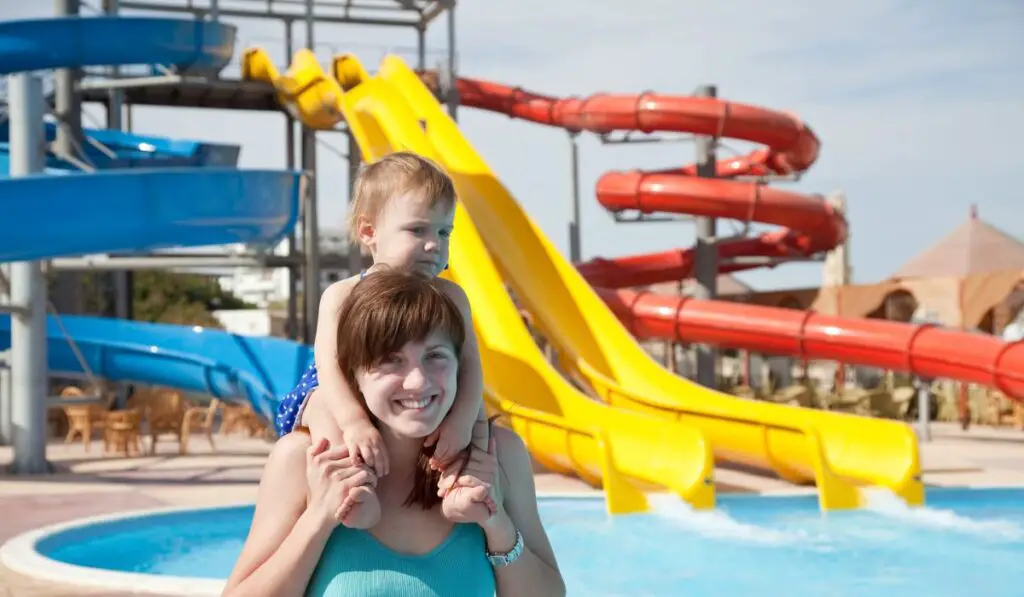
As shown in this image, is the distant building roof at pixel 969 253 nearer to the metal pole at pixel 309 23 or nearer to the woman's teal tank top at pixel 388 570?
the metal pole at pixel 309 23

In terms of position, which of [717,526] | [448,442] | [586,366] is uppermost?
[448,442]

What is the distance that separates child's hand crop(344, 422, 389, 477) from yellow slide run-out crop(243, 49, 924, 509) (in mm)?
6874

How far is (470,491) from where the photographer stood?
1311mm

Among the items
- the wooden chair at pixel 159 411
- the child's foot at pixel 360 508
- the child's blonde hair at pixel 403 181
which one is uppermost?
the child's blonde hair at pixel 403 181

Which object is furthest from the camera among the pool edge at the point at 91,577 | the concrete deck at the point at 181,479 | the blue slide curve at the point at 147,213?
the blue slide curve at the point at 147,213

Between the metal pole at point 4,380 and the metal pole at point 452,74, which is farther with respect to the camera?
the metal pole at point 452,74

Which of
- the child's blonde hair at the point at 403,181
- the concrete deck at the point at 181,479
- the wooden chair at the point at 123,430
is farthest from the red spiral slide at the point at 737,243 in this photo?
the child's blonde hair at the point at 403,181

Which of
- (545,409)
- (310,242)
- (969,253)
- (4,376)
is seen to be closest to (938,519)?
(545,409)

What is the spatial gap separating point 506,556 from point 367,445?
8.5 inches

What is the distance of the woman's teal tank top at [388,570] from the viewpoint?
1312mm

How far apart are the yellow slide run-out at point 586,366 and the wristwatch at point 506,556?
676 centimetres

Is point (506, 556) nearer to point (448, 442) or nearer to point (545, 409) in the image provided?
point (448, 442)

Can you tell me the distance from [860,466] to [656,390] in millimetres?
2297

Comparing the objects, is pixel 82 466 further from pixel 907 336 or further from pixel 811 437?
pixel 907 336
